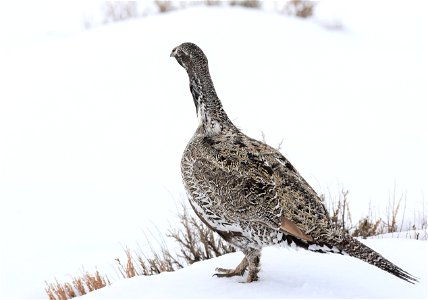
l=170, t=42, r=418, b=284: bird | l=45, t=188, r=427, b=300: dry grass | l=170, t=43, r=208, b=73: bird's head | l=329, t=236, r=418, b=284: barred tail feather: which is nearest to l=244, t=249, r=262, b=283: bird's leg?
l=170, t=42, r=418, b=284: bird

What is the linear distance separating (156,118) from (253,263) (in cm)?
604

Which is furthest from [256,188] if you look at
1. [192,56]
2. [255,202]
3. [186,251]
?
[186,251]

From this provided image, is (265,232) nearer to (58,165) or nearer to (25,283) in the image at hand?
(25,283)

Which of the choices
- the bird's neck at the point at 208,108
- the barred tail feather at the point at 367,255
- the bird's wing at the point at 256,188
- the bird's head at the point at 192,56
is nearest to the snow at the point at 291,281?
the barred tail feather at the point at 367,255

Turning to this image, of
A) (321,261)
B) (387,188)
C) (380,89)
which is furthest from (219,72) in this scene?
(321,261)

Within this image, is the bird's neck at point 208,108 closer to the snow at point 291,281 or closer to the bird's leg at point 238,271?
the bird's leg at point 238,271

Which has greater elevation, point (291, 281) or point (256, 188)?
point (256, 188)

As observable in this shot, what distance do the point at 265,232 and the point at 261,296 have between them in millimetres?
424

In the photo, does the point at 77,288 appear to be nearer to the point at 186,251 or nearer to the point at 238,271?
the point at 186,251

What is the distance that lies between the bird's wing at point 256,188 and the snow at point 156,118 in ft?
6.55

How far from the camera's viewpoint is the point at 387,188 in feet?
26.5

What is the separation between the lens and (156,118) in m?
10.2

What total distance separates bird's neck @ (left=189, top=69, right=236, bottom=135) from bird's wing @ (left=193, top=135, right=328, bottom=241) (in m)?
0.19

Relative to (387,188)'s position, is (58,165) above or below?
above
